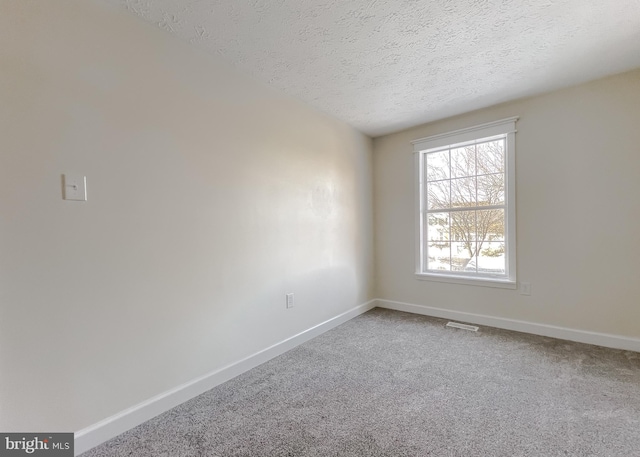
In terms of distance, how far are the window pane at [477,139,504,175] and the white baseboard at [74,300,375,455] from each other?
2.65 metres

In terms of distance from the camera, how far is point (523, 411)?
→ 1642 mm

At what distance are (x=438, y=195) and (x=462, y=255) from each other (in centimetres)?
77

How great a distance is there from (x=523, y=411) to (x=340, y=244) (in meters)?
2.08

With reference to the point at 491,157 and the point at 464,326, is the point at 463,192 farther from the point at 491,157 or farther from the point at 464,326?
the point at 464,326

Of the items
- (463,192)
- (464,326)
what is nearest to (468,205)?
(463,192)

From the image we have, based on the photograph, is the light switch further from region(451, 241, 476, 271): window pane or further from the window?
region(451, 241, 476, 271): window pane

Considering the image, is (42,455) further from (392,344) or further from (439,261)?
(439,261)

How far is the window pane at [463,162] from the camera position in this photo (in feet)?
10.6

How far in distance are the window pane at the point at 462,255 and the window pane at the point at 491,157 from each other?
823 millimetres

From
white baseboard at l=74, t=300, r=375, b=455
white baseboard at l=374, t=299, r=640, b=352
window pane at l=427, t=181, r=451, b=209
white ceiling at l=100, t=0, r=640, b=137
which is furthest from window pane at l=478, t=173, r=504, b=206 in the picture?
white baseboard at l=74, t=300, r=375, b=455

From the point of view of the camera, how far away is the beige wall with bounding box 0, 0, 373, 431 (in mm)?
1278

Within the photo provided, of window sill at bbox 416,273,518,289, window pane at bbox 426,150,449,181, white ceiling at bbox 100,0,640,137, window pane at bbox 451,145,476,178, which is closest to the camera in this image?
white ceiling at bbox 100,0,640,137

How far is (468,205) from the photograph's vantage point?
3256 millimetres

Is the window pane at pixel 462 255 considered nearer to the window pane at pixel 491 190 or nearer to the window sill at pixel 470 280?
the window sill at pixel 470 280
